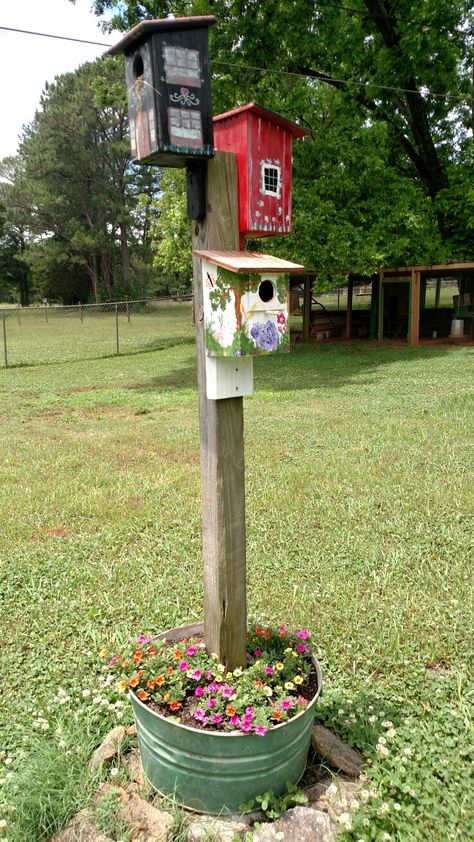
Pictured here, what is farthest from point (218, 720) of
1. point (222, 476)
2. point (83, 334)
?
point (83, 334)

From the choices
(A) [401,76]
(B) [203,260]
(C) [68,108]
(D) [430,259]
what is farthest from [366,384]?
(C) [68,108]

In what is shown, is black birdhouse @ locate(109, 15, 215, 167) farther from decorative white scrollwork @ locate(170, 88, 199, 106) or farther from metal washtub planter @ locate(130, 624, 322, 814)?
metal washtub planter @ locate(130, 624, 322, 814)

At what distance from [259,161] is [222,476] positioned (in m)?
1.02

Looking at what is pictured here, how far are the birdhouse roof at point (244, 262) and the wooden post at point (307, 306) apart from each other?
14.7m

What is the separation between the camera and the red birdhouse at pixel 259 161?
188 centimetres

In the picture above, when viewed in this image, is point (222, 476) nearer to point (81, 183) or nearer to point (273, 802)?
point (273, 802)

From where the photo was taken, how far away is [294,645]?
2.22m

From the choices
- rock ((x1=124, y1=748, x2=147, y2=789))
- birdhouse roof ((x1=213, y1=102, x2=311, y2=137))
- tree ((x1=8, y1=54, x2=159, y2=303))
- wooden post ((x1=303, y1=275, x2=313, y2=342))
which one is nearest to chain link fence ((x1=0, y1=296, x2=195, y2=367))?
wooden post ((x1=303, y1=275, x2=313, y2=342))

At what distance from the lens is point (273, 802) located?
5.86 ft

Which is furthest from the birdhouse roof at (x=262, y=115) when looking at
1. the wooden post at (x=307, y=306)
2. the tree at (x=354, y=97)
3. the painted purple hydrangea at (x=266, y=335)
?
the wooden post at (x=307, y=306)

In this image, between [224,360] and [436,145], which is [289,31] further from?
[224,360]

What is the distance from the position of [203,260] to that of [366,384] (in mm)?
8353

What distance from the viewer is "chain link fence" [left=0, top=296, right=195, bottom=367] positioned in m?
15.6

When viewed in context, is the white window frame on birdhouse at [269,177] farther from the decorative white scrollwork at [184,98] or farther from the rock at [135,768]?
the rock at [135,768]
